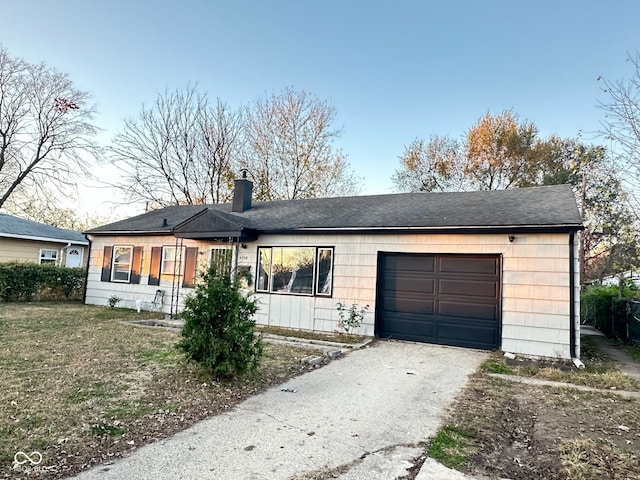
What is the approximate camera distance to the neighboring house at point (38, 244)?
624 inches

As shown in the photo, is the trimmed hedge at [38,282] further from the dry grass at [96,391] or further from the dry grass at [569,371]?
the dry grass at [569,371]

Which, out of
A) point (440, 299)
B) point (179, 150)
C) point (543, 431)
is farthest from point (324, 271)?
point (179, 150)

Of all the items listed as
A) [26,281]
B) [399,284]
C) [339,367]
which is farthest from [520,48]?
[26,281]

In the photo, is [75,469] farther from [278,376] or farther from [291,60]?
[291,60]

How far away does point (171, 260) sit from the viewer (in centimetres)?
1161

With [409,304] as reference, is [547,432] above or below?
below

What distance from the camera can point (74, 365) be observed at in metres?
5.49

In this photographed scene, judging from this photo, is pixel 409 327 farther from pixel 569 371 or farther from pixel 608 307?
pixel 608 307

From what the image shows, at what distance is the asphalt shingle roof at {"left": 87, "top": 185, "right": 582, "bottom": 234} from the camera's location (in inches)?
298

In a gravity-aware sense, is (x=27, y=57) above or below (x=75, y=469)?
above

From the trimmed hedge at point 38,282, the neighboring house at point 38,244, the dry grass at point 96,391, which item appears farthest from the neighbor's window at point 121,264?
the neighboring house at point 38,244

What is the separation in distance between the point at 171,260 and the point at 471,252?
8.63 m

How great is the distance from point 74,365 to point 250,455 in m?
3.92

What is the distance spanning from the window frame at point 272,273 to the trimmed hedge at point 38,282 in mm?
9214
